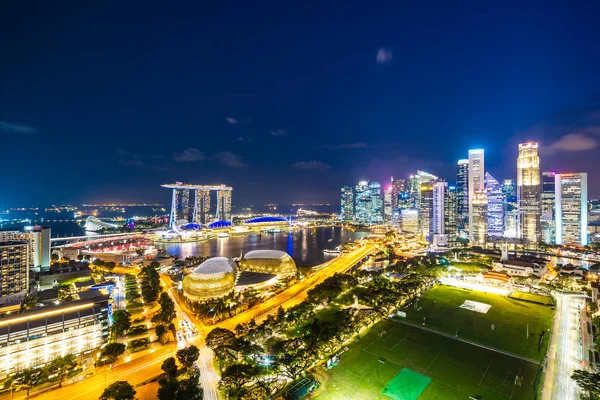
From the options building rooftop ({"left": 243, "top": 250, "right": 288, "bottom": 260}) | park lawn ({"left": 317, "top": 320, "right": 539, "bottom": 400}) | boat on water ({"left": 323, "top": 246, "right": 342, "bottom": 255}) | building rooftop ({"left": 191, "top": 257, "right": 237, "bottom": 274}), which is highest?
building rooftop ({"left": 191, "top": 257, "right": 237, "bottom": 274})

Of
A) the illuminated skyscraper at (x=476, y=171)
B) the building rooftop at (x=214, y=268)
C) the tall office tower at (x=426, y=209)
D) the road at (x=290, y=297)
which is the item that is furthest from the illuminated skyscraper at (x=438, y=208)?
the building rooftop at (x=214, y=268)

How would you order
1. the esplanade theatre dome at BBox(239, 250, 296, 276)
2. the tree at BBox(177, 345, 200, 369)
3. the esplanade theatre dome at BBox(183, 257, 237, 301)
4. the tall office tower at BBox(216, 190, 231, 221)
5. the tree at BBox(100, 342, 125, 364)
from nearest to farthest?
the tree at BBox(177, 345, 200, 369) → the tree at BBox(100, 342, 125, 364) → the esplanade theatre dome at BBox(183, 257, 237, 301) → the esplanade theatre dome at BBox(239, 250, 296, 276) → the tall office tower at BBox(216, 190, 231, 221)

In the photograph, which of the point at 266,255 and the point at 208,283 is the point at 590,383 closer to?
the point at 208,283

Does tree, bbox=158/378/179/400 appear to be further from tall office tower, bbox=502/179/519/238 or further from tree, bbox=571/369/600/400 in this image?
tall office tower, bbox=502/179/519/238

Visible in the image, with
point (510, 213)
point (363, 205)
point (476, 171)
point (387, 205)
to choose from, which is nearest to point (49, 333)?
point (476, 171)

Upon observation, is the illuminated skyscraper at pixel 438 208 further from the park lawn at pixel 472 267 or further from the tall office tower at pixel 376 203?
the tall office tower at pixel 376 203

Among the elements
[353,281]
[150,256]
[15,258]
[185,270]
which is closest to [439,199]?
[353,281]

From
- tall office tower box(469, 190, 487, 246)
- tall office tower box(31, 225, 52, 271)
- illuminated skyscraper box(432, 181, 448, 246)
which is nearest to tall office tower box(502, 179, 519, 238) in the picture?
tall office tower box(469, 190, 487, 246)
